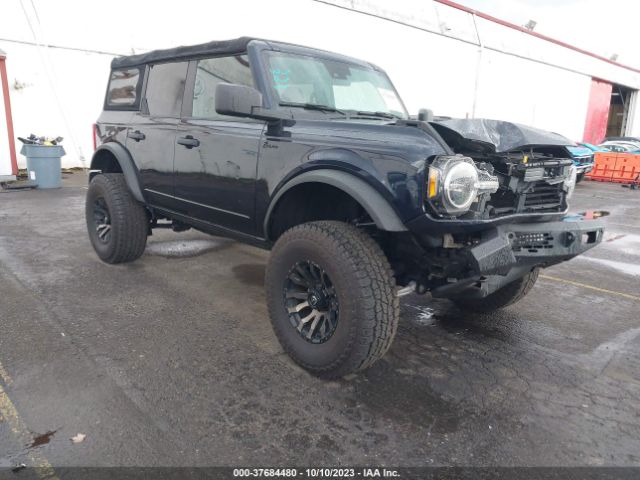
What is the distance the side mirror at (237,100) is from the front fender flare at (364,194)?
1.74 feet

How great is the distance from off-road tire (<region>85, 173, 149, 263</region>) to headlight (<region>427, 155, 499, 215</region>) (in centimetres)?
330

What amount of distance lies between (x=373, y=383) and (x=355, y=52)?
15915 millimetres

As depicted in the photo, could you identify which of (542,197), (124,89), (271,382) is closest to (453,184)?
(542,197)

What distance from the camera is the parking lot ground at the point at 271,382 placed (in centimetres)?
226

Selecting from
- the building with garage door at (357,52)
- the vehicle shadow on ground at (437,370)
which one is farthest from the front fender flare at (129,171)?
the building with garage door at (357,52)

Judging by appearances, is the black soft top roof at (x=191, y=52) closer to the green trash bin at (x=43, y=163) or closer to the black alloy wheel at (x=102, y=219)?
the black alloy wheel at (x=102, y=219)

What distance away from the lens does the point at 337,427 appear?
2.41m

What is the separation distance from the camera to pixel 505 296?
12.4 feet

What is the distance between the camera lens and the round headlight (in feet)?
7.83

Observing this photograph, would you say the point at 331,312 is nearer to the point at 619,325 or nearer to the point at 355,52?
the point at 619,325

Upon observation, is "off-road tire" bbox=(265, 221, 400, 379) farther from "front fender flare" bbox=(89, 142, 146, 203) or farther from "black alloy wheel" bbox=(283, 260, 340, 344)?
"front fender flare" bbox=(89, 142, 146, 203)

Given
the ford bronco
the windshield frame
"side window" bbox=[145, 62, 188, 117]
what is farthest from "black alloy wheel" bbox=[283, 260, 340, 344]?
"side window" bbox=[145, 62, 188, 117]

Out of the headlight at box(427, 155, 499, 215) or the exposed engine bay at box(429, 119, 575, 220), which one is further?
the exposed engine bay at box(429, 119, 575, 220)

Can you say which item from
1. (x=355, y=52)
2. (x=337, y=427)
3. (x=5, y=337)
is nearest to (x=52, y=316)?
(x=5, y=337)
